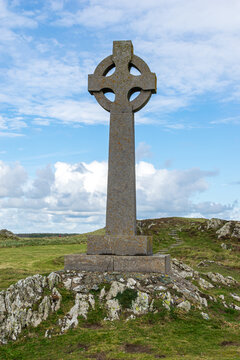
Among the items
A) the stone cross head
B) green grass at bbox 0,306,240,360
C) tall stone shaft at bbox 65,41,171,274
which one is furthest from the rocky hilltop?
the stone cross head

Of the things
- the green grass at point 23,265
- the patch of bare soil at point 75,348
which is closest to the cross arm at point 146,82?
the patch of bare soil at point 75,348

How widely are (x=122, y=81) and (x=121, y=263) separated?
6443 mm

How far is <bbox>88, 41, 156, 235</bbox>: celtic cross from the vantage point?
1197 cm

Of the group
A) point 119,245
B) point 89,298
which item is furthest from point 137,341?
point 119,245

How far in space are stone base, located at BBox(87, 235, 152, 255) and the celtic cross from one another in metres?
0.33

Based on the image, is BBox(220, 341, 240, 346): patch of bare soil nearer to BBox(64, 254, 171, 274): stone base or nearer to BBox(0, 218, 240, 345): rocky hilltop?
BBox(0, 218, 240, 345): rocky hilltop

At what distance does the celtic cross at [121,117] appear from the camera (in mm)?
11969

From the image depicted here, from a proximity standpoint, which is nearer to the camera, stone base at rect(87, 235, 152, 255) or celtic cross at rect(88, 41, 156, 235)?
stone base at rect(87, 235, 152, 255)

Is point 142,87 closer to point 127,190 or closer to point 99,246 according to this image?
point 127,190

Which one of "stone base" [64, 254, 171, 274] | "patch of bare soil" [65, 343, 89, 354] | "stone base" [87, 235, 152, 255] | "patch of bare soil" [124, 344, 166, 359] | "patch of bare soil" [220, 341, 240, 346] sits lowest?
"patch of bare soil" [65, 343, 89, 354]

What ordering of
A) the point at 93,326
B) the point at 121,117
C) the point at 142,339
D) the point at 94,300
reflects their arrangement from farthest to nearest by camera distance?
the point at 121,117, the point at 94,300, the point at 93,326, the point at 142,339

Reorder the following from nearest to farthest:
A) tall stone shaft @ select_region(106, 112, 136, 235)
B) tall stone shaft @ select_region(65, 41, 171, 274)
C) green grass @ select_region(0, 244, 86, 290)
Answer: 1. tall stone shaft @ select_region(65, 41, 171, 274)
2. tall stone shaft @ select_region(106, 112, 136, 235)
3. green grass @ select_region(0, 244, 86, 290)

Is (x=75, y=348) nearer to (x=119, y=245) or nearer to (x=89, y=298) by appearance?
(x=89, y=298)

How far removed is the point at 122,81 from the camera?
12.8m
